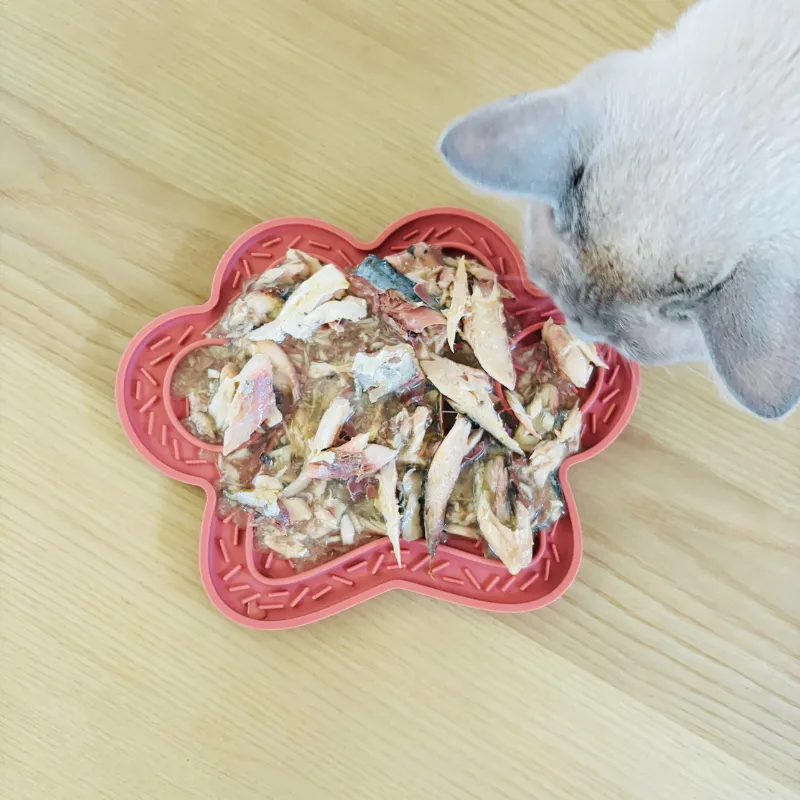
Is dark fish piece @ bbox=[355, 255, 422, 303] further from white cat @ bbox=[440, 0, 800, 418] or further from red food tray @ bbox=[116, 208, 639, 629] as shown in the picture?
white cat @ bbox=[440, 0, 800, 418]

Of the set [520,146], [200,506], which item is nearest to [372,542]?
[200,506]

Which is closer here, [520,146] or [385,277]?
[520,146]

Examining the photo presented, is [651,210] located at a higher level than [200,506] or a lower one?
higher

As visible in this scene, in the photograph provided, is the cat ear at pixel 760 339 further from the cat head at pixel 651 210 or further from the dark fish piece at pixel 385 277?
the dark fish piece at pixel 385 277

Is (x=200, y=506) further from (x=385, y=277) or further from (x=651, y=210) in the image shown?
(x=651, y=210)

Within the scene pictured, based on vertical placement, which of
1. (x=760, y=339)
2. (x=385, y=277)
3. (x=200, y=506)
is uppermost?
(x=760, y=339)

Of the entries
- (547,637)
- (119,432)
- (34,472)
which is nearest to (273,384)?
(119,432)

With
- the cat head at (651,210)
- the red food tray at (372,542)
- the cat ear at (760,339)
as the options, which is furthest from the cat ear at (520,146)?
the red food tray at (372,542)

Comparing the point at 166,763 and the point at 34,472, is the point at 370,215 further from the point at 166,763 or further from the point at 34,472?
the point at 166,763

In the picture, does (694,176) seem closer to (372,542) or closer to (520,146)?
(520,146)
